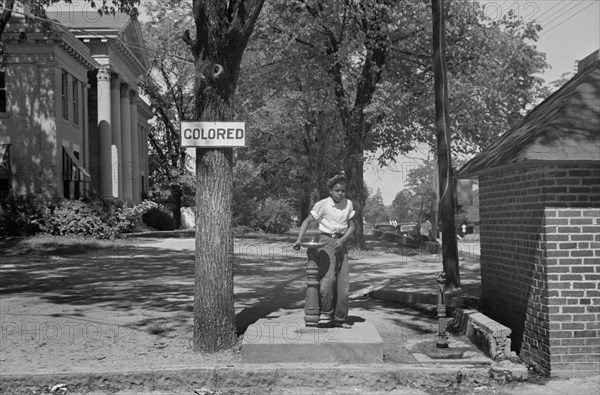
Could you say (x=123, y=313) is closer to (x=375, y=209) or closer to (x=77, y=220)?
(x=77, y=220)

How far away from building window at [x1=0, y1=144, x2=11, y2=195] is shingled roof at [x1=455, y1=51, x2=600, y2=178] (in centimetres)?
2571

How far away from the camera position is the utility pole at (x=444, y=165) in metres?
11.1

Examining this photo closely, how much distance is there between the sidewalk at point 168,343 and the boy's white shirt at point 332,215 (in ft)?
5.13

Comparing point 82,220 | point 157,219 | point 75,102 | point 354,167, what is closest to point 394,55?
point 354,167

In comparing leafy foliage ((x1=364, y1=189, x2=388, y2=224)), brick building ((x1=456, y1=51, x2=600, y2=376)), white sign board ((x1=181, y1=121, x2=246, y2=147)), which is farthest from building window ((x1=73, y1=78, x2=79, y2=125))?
leafy foliage ((x1=364, y1=189, x2=388, y2=224))

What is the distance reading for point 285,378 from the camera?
6977 mm

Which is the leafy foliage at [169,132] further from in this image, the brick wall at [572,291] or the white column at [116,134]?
the brick wall at [572,291]

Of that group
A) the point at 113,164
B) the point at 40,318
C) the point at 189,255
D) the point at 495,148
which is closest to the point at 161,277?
the point at 40,318

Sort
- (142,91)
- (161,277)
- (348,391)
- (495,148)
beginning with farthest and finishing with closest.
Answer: (142,91) < (161,277) < (495,148) < (348,391)

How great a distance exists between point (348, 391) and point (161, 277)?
964 cm

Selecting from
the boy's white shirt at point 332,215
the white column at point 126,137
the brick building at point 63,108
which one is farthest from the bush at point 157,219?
the boy's white shirt at point 332,215

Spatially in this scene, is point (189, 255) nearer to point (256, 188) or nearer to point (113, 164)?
point (113, 164)

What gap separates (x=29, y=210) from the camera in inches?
1089

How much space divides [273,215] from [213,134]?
41.3 meters
